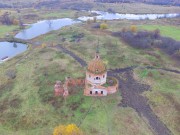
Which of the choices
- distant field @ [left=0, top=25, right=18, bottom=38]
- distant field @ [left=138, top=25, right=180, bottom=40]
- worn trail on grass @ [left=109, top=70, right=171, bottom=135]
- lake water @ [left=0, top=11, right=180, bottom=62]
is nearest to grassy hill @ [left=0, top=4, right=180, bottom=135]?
worn trail on grass @ [left=109, top=70, right=171, bottom=135]

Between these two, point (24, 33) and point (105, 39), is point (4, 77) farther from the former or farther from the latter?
point (24, 33)

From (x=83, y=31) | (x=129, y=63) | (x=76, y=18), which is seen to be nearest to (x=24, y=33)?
(x=83, y=31)

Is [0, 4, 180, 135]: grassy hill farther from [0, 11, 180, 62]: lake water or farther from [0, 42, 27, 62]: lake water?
[0, 11, 180, 62]: lake water

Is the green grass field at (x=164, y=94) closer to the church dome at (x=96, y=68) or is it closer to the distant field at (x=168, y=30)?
the church dome at (x=96, y=68)

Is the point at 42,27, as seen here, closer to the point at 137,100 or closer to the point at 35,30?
the point at 35,30

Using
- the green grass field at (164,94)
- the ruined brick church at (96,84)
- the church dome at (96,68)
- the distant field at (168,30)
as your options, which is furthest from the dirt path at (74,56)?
the distant field at (168,30)

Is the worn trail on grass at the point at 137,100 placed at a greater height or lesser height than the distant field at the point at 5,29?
Result: greater

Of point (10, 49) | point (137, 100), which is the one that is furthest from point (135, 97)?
point (10, 49)
